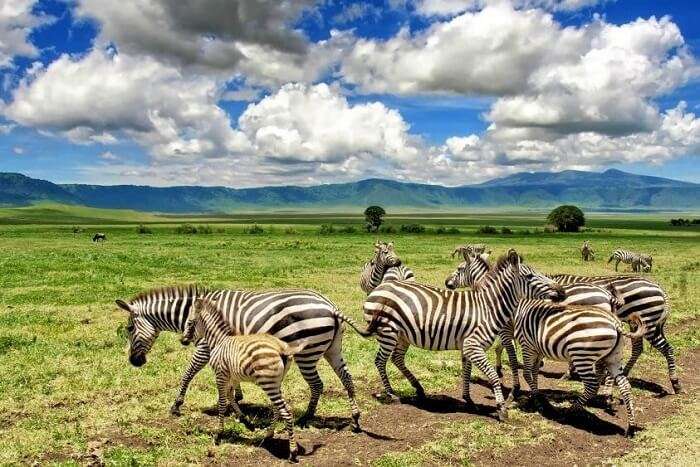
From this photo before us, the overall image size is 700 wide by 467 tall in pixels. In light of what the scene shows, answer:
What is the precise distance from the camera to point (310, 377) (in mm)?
10070

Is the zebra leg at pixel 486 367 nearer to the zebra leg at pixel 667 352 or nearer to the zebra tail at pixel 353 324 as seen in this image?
the zebra tail at pixel 353 324

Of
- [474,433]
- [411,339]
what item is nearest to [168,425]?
[411,339]

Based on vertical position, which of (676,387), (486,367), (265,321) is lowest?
(676,387)

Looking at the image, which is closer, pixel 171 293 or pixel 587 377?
pixel 587 377

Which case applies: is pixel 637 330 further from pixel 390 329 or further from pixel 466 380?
pixel 390 329

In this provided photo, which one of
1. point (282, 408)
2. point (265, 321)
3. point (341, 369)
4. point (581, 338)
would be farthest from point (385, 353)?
point (581, 338)

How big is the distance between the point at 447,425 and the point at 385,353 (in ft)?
6.49

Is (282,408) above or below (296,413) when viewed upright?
above

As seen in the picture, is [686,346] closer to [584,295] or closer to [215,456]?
[584,295]

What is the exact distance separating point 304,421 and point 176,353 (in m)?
6.41

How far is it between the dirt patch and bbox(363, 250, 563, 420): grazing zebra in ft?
2.78

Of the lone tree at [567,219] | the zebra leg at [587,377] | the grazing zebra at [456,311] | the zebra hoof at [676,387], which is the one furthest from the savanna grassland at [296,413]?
the lone tree at [567,219]

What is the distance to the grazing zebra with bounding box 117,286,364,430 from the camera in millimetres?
9703

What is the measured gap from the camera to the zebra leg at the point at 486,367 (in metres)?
10.1
